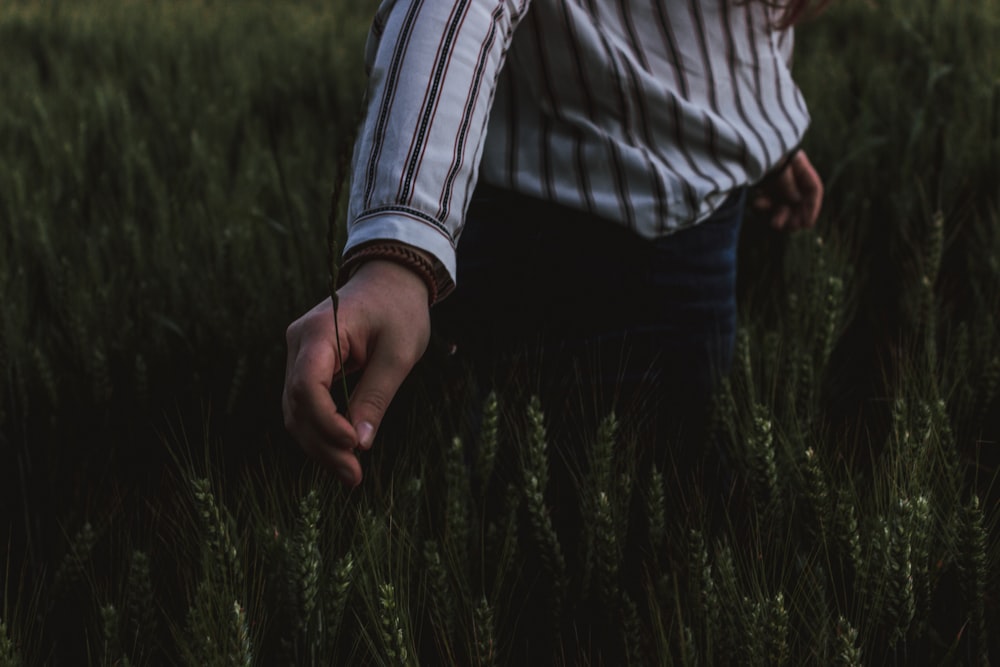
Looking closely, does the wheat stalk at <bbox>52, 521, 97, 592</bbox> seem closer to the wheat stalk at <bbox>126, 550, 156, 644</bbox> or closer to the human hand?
the wheat stalk at <bbox>126, 550, 156, 644</bbox>

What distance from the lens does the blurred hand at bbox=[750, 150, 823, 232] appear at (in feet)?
4.70

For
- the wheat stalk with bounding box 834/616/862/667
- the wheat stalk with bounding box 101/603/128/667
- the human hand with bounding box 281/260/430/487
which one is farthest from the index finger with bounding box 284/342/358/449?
the wheat stalk with bounding box 834/616/862/667

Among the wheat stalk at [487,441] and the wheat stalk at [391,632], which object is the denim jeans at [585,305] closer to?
the wheat stalk at [487,441]

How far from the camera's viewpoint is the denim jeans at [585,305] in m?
1.05

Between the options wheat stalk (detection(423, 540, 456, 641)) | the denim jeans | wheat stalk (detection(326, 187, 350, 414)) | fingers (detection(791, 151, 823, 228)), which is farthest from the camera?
fingers (detection(791, 151, 823, 228))

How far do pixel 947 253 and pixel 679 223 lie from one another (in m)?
0.77

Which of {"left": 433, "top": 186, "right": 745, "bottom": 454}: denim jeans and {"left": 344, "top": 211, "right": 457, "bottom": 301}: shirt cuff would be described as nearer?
{"left": 344, "top": 211, "right": 457, "bottom": 301}: shirt cuff

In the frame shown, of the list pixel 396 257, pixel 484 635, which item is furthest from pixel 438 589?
pixel 396 257

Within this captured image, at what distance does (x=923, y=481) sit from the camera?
31.4 inches

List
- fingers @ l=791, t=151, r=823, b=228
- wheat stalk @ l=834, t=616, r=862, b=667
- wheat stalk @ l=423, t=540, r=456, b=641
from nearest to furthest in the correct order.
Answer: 1. wheat stalk @ l=834, t=616, r=862, b=667
2. wheat stalk @ l=423, t=540, r=456, b=641
3. fingers @ l=791, t=151, r=823, b=228

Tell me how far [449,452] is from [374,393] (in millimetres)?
268

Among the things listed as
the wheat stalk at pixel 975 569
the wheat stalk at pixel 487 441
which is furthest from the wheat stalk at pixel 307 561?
the wheat stalk at pixel 975 569

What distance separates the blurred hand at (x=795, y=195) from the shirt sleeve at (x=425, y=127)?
32.2 inches

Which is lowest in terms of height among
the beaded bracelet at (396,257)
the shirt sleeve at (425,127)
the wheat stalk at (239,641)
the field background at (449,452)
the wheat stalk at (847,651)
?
the field background at (449,452)
